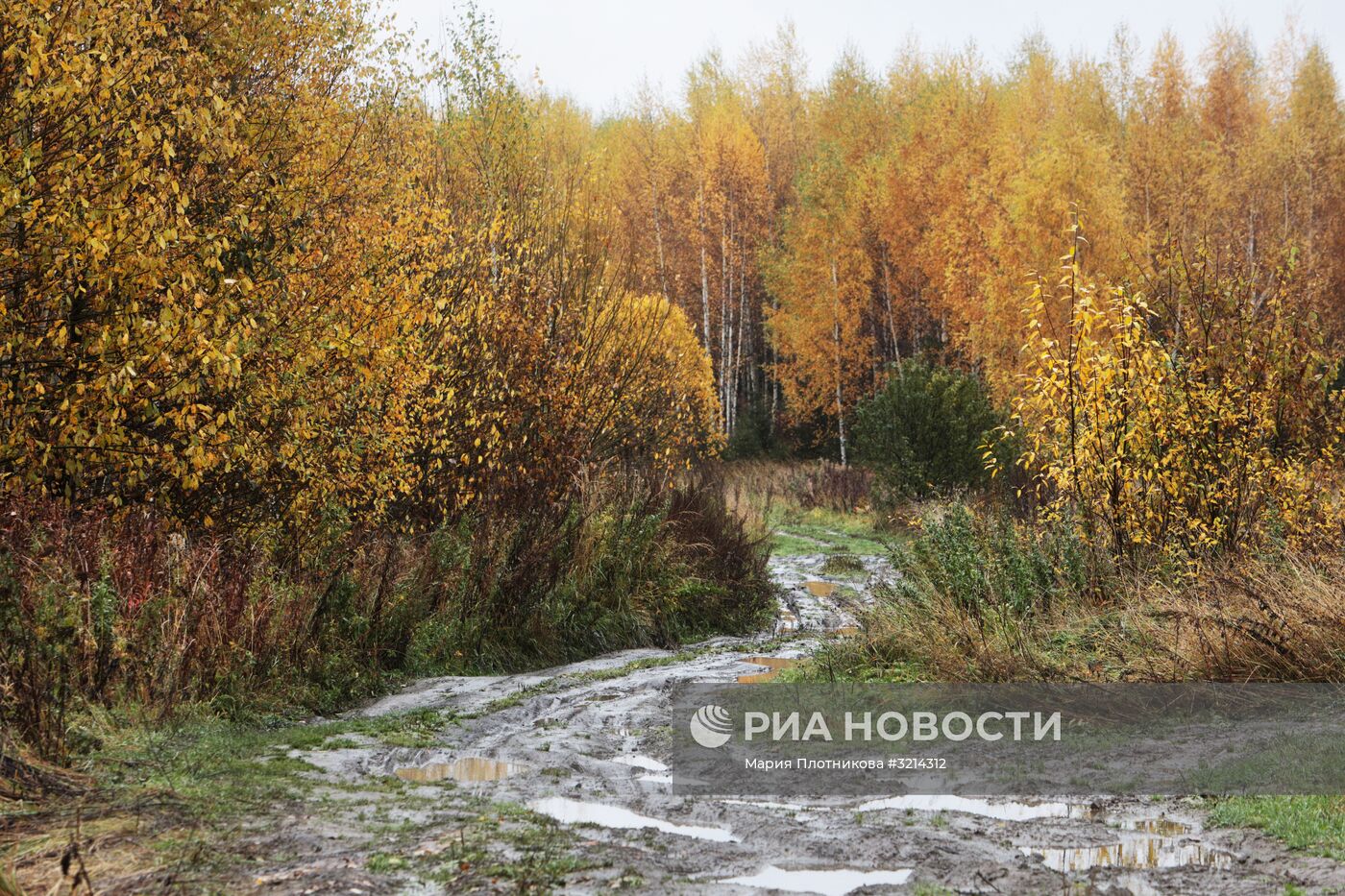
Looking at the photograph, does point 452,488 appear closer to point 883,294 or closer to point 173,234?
point 173,234

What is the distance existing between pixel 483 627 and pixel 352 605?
157cm

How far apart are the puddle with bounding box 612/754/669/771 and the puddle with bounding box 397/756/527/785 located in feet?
1.83

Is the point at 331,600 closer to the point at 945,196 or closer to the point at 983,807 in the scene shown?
the point at 983,807

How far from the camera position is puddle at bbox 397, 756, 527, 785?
559 cm

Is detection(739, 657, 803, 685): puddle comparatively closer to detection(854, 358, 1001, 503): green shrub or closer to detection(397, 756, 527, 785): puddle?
detection(397, 756, 527, 785): puddle

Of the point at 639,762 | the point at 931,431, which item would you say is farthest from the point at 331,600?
the point at 931,431

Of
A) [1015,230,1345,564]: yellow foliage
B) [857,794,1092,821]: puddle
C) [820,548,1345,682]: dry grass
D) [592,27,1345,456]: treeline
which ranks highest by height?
[592,27,1345,456]: treeline

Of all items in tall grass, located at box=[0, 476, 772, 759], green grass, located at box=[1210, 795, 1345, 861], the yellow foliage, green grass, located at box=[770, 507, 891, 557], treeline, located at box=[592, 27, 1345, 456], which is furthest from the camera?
treeline, located at box=[592, 27, 1345, 456]

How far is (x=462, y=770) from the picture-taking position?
5812 mm

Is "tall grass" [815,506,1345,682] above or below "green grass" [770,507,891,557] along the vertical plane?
above

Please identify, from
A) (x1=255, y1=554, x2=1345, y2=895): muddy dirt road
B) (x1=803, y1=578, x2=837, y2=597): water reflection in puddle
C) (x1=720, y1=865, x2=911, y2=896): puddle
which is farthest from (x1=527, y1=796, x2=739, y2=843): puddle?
(x1=803, y1=578, x2=837, y2=597): water reflection in puddle

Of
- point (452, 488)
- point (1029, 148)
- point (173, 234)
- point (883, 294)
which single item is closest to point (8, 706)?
point (173, 234)

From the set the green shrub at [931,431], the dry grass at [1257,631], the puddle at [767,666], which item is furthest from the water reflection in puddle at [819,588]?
the dry grass at [1257,631]

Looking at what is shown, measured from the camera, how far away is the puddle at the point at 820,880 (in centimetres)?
382
